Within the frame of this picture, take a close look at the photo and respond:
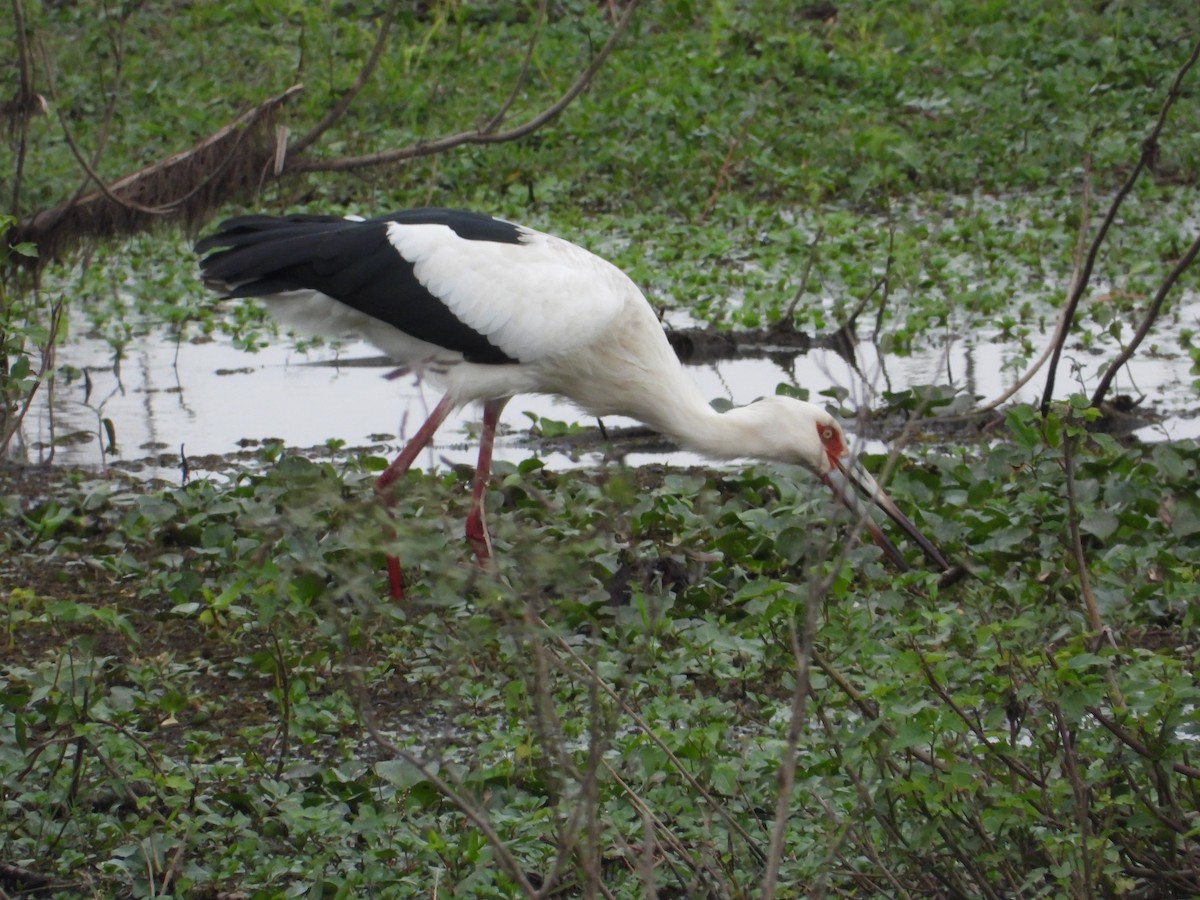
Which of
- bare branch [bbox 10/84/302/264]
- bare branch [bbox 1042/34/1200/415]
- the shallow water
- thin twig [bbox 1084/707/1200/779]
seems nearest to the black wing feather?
the shallow water

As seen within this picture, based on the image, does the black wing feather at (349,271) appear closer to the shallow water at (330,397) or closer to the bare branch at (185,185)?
the shallow water at (330,397)

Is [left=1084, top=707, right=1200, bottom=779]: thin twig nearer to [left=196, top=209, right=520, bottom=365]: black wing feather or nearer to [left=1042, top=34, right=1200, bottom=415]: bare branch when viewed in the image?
[left=1042, top=34, right=1200, bottom=415]: bare branch

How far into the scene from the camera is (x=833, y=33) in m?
12.9

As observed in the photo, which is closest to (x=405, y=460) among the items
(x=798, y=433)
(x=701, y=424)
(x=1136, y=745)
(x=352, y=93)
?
(x=701, y=424)

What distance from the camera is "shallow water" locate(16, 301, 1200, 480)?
21.1 feet

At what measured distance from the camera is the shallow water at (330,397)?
21.1ft

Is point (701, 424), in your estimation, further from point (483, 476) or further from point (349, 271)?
point (349, 271)

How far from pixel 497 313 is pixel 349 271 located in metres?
0.43

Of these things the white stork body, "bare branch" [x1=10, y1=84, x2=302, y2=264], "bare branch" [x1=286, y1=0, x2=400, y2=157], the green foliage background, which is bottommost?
the green foliage background

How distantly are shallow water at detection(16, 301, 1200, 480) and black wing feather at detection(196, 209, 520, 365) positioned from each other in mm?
946

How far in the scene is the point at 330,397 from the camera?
730 centimetres

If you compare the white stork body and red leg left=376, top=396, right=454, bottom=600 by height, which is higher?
the white stork body

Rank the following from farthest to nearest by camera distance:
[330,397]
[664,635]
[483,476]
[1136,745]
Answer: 1. [330,397]
2. [483,476]
3. [664,635]
4. [1136,745]

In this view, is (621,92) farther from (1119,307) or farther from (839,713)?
(839,713)
